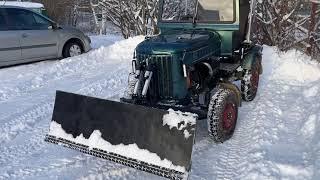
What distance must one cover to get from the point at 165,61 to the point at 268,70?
189 inches

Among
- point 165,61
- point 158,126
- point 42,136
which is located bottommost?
point 42,136

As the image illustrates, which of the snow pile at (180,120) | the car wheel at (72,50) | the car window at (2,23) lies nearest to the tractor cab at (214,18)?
the snow pile at (180,120)

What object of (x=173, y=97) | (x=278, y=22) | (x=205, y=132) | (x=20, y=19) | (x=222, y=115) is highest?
(x=20, y=19)

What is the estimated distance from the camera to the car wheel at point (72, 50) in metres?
11.8

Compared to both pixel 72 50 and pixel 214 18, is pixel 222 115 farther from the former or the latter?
pixel 72 50

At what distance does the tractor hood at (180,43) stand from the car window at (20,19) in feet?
19.8

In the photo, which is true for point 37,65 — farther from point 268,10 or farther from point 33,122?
point 268,10

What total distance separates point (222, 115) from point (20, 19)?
295 inches

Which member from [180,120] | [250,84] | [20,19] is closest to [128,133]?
[180,120]

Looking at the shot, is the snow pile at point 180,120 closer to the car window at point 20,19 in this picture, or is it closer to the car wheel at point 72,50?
the car window at point 20,19

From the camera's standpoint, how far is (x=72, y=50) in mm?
11977

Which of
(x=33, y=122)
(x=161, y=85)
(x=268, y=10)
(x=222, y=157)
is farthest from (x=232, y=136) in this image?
(x=268, y=10)

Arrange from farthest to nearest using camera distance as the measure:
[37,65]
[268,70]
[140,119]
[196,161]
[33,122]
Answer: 1. [37,65]
2. [268,70]
3. [33,122]
4. [196,161]
5. [140,119]

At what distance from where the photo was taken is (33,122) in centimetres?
657
